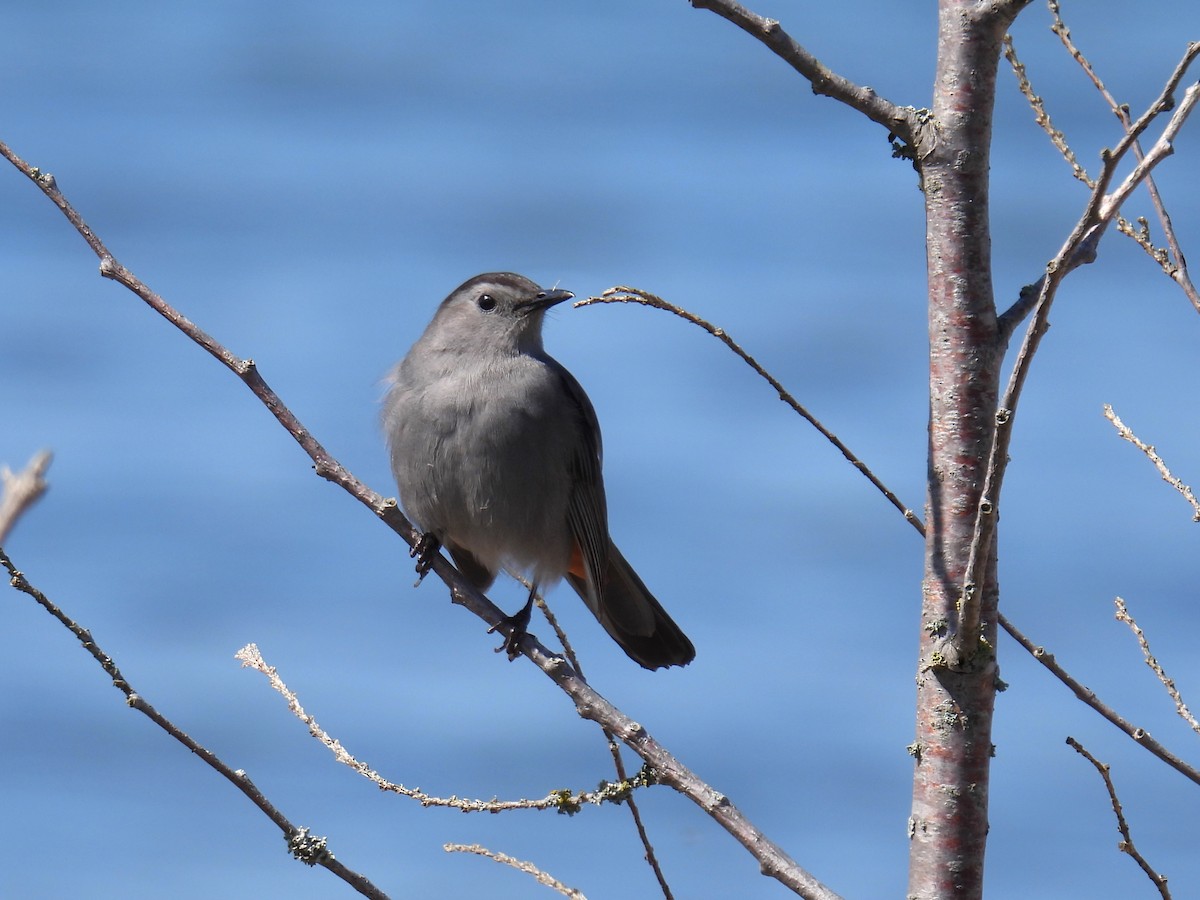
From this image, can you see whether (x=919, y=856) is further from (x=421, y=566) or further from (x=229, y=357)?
(x=421, y=566)

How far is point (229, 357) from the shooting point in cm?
306

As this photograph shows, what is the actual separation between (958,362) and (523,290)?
307 centimetres

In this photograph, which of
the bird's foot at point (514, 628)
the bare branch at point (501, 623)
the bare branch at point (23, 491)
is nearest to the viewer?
the bare branch at point (23, 491)

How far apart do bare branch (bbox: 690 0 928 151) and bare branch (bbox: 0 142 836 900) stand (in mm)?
1137

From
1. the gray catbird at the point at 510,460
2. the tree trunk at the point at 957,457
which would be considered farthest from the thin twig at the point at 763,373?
the gray catbird at the point at 510,460

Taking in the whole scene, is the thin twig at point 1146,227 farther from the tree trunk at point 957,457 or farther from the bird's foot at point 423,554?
the bird's foot at point 423,554

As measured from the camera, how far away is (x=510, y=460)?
4.68 metres

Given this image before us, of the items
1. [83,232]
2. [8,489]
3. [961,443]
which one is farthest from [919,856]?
[83,232]

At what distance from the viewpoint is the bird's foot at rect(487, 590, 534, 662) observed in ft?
11.5

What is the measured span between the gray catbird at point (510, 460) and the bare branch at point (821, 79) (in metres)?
2.31

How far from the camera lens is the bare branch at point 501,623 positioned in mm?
2197

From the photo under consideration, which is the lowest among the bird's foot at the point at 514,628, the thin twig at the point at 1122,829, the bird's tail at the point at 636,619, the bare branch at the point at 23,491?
the bare branch at the point at 23,491

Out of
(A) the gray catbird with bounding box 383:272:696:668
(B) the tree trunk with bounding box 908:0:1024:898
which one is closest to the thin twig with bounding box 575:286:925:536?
(B) the tree trunk with bounding box 908:0:1024:898

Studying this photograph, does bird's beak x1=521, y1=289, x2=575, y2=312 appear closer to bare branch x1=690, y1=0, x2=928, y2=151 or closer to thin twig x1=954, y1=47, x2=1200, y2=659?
bare branch x1=690, y1=0, x2=928, y2=151
